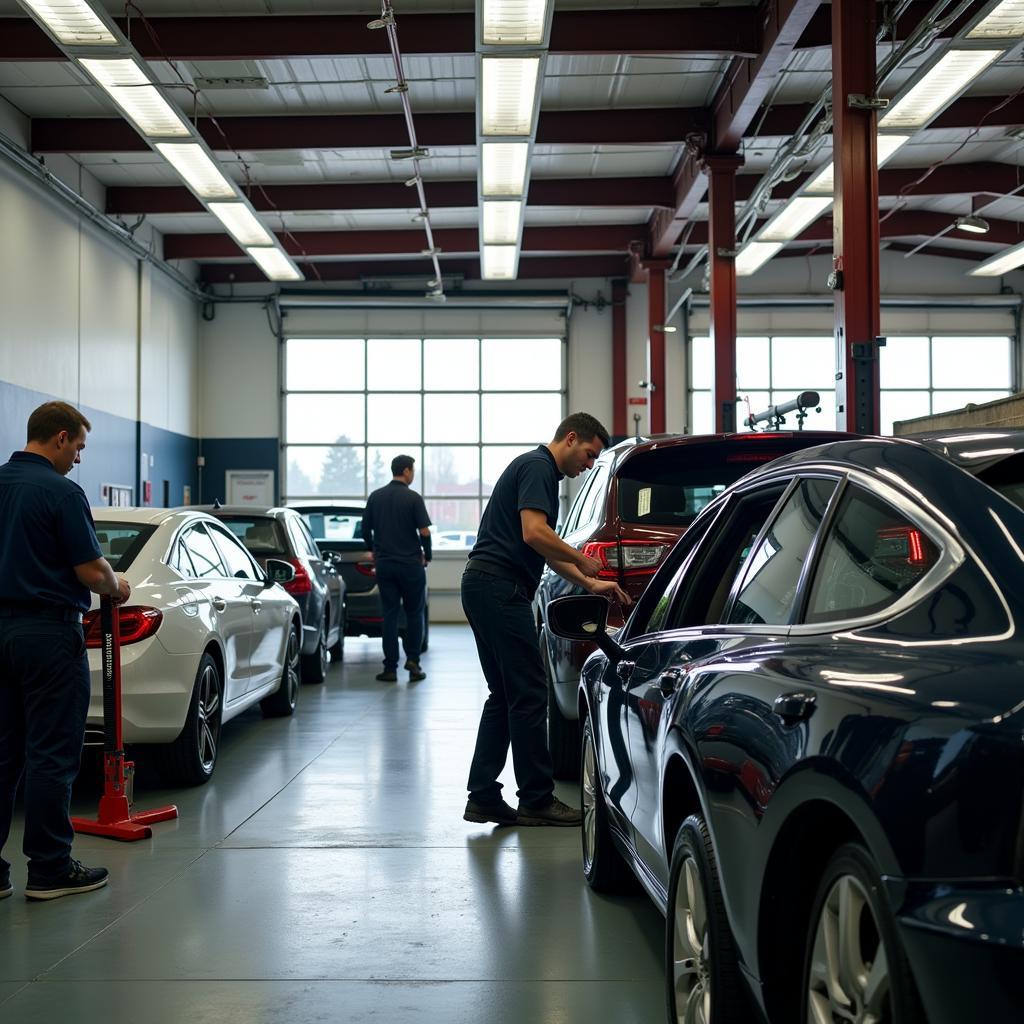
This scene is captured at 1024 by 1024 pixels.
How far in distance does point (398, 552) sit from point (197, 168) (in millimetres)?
4507

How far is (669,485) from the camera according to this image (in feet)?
19.4

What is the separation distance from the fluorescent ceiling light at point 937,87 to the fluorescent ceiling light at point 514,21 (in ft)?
10.4

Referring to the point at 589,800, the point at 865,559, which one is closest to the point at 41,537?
the point at 589,800

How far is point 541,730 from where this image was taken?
19.3 ft

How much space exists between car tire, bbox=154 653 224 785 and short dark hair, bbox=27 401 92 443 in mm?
2089

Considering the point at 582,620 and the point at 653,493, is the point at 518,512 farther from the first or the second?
the point at 582,620

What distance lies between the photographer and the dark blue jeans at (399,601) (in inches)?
482

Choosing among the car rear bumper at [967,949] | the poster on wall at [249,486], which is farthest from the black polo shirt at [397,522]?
the poster on wall at [249,486]

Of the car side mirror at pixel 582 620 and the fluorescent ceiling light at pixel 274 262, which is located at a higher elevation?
the fluorescent ceiling light at pixel 274 262

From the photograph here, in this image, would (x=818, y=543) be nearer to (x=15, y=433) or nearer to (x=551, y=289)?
(x=15, y=433)

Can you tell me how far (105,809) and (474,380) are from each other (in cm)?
1839

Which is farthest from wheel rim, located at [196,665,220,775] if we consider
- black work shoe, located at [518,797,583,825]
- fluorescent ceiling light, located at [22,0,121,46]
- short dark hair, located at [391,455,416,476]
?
short dark hair, located at [391,455,416,476]

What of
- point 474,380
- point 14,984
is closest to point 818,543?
point 14,984

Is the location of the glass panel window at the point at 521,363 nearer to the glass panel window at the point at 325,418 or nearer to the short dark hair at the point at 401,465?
the glass panel window at the point at 325,418
